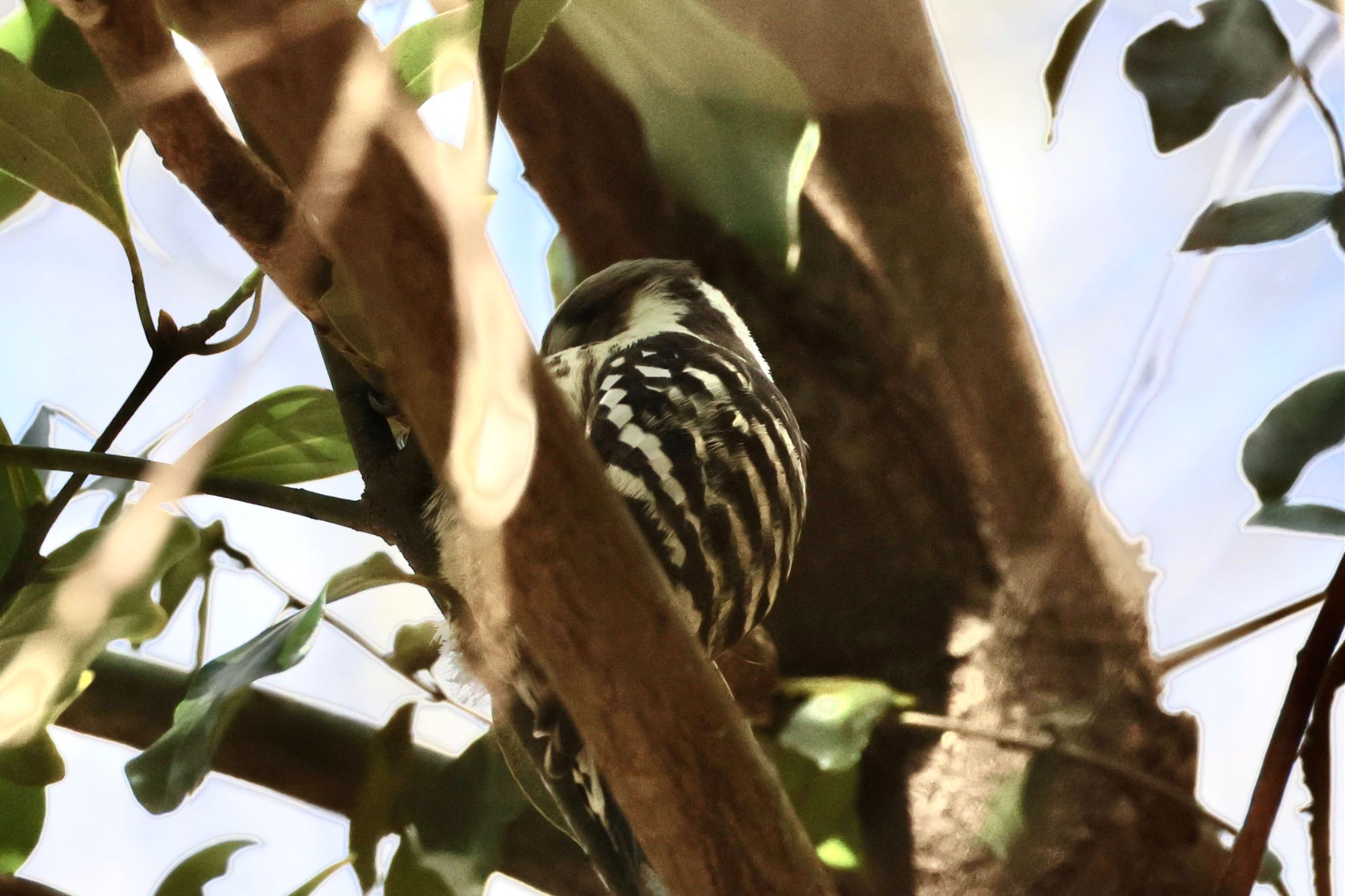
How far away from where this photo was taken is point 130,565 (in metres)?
0.44

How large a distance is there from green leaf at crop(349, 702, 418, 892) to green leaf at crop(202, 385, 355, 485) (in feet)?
0.52

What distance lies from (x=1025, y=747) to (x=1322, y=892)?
18 centimetres

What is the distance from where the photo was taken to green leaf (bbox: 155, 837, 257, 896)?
54 cm

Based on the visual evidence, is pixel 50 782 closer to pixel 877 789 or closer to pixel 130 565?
pixel 130 565

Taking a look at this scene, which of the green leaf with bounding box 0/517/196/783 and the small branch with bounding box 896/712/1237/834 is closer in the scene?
the green leaf with bounding box 0/517/196/783

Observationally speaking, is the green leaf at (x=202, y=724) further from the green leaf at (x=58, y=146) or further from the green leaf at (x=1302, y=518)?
the green leaf at (x=1302, y=518)

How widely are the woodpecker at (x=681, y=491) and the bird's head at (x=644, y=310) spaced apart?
0.07 meters

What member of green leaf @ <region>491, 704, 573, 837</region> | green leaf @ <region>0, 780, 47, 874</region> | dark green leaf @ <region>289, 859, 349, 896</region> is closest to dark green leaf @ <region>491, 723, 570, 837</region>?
green leaf @ <region>491, 704, 573, 837</region>

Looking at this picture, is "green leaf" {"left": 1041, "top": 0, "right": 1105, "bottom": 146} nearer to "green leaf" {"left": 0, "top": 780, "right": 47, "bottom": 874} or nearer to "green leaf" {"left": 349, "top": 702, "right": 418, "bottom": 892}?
"green leaf" {"left": 349, "top": 702, "right": 418, "bottom": 892}

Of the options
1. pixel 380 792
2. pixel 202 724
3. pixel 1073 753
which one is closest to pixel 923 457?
pixel 1073 753

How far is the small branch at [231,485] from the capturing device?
0.39 m

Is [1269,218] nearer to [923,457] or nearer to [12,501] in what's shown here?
[923,457]

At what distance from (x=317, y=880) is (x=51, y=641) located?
0.21m

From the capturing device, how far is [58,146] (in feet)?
1.32
